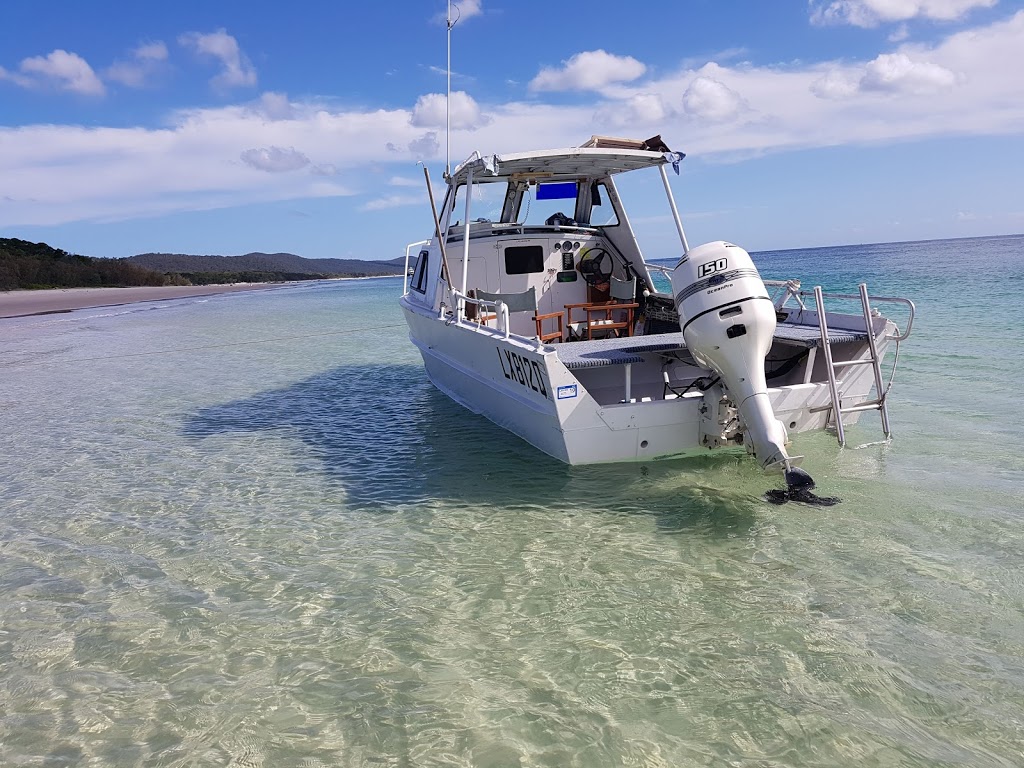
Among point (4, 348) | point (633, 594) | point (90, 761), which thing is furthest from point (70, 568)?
point (4, 348)

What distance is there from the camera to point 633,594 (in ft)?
14.4

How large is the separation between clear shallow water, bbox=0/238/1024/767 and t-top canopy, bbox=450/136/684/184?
3.16m

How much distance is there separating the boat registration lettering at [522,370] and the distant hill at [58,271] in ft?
185

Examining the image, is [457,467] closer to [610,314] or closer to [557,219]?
[610,314]

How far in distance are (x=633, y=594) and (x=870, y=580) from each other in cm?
147

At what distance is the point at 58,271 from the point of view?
57438 mm

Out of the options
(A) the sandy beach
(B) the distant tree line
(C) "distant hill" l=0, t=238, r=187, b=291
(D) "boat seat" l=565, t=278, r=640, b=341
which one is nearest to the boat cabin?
(D) "boat seat" l=565, t=278, r=640, b=341

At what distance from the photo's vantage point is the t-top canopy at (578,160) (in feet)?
26.7

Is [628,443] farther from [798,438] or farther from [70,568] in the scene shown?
[70,568]

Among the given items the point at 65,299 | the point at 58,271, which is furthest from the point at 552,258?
the point at 58,271

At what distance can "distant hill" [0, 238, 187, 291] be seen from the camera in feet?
176

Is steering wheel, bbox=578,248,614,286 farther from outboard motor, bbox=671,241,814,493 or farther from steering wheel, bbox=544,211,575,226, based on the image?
outboard motor, bbox=671,241,814,493

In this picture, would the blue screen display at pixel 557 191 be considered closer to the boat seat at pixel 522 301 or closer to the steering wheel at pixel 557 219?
the steering wheel at pixel 557 219

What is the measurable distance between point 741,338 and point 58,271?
64961 millimetres
